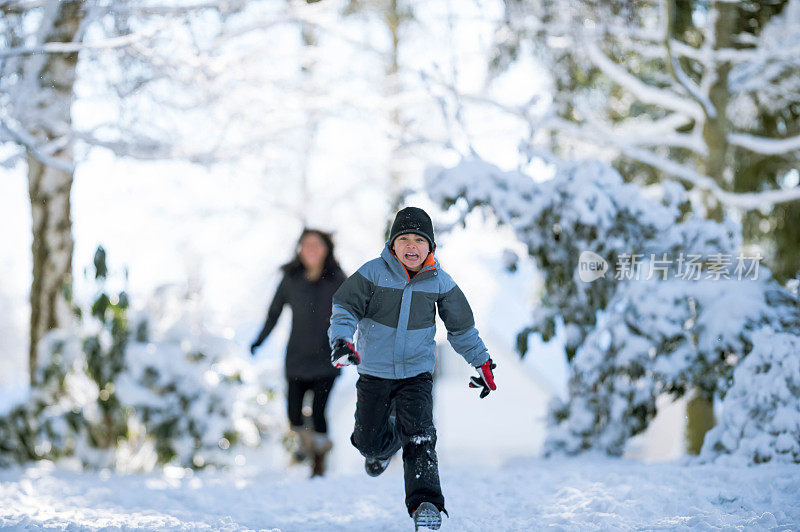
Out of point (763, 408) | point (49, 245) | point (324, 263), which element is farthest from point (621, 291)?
point (49, 245)

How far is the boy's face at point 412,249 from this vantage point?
2967 millimetres

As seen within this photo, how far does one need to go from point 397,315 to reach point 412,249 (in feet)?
0.91

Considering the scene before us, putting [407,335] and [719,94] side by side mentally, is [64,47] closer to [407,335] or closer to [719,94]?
[407,335]

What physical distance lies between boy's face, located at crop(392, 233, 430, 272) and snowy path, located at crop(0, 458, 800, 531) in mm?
1105

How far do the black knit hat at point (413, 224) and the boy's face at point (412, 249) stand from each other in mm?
19

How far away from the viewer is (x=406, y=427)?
3.05 m

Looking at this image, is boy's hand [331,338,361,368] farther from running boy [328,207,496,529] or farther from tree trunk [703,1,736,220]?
tree trunk [703,1,736,220]

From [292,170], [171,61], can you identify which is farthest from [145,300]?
[292,170]

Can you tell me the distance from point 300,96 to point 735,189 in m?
5.78

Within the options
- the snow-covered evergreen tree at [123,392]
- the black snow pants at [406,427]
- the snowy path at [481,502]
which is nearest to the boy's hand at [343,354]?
the black snow pants at [406,427]

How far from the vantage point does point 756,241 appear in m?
10.2

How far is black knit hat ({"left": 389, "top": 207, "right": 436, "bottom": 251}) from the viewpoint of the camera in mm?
2973

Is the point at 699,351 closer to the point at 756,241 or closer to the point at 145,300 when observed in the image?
the point at 145,300

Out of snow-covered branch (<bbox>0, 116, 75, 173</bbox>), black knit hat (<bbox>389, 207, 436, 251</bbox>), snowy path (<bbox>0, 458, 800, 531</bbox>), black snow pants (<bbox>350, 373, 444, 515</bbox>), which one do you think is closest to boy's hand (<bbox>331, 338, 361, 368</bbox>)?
black snow pants (<bbox>350, 373, 444, 515</bbox>)
